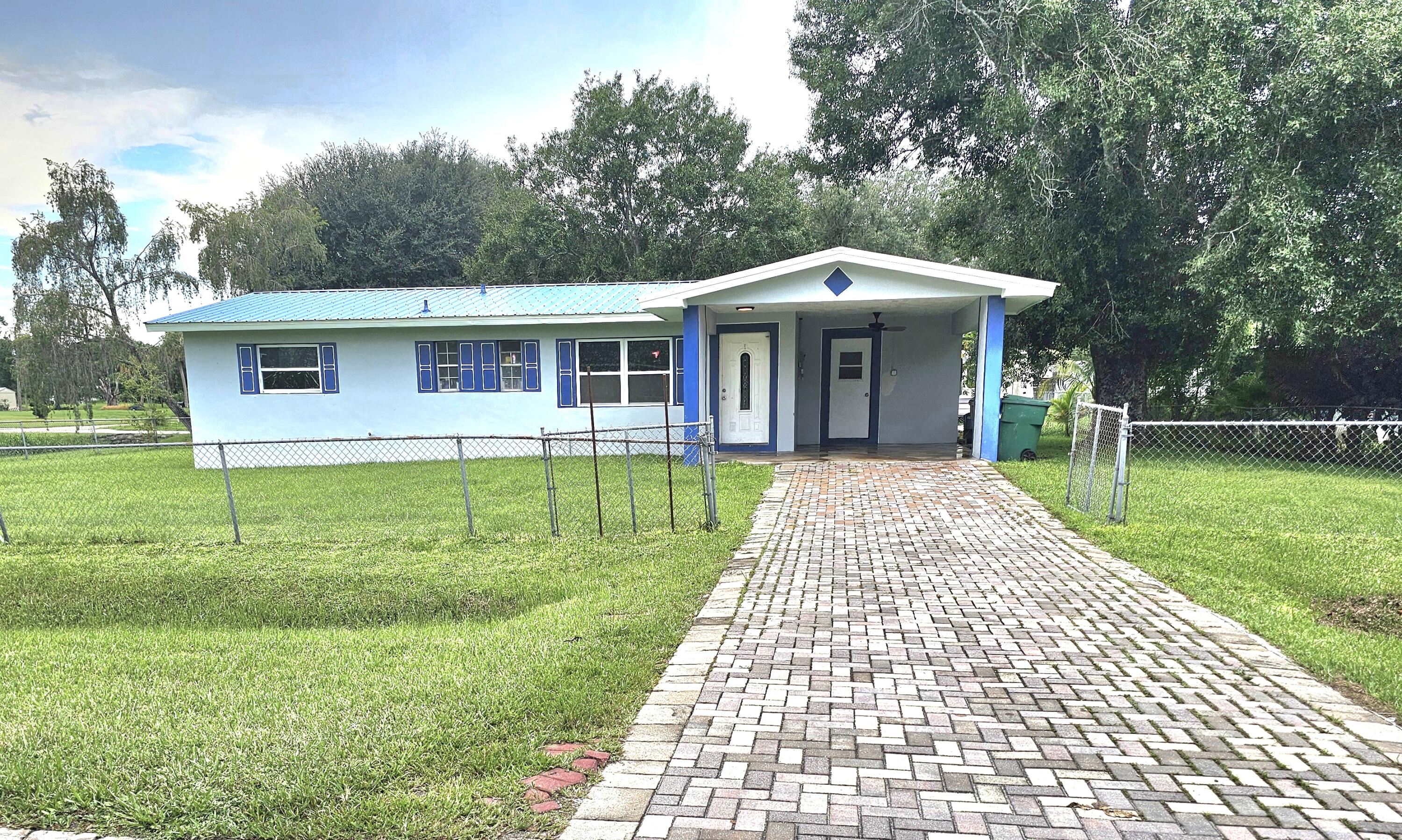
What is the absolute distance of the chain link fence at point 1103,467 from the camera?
654cm

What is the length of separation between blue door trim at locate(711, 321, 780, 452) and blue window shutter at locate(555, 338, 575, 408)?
3273mm

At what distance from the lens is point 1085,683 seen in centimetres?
331

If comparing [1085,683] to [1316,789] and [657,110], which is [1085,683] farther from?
[657,110]

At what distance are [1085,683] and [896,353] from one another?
34.1ft

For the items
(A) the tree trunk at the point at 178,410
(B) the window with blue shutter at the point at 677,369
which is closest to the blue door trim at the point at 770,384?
(B) the window with blue shutter at the point at 677,369

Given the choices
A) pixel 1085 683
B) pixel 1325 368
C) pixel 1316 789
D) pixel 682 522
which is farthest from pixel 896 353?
pixel 1316 789

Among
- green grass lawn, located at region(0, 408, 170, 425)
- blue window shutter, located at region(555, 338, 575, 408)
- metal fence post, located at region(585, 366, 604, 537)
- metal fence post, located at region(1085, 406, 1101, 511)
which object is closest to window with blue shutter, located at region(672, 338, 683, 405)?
blue window shutter, located at region(555, 338, 575, 408)

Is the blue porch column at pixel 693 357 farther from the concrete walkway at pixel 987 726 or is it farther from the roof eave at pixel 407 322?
the concrete walkway at pixel 987 726

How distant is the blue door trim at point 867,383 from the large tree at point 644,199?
12212 mm

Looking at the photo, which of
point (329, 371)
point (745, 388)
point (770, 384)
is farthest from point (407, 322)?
point (770, 384)

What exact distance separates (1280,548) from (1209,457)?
321 inches

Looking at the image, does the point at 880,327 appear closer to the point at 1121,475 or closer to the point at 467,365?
the point at 1121,475

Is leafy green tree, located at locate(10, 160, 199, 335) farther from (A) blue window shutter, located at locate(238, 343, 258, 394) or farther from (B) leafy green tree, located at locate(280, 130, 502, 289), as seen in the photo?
(A) blue window shutter, located at locate(238, 343, 258, 394)

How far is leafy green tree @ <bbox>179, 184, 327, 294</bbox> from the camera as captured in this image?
917 inches
